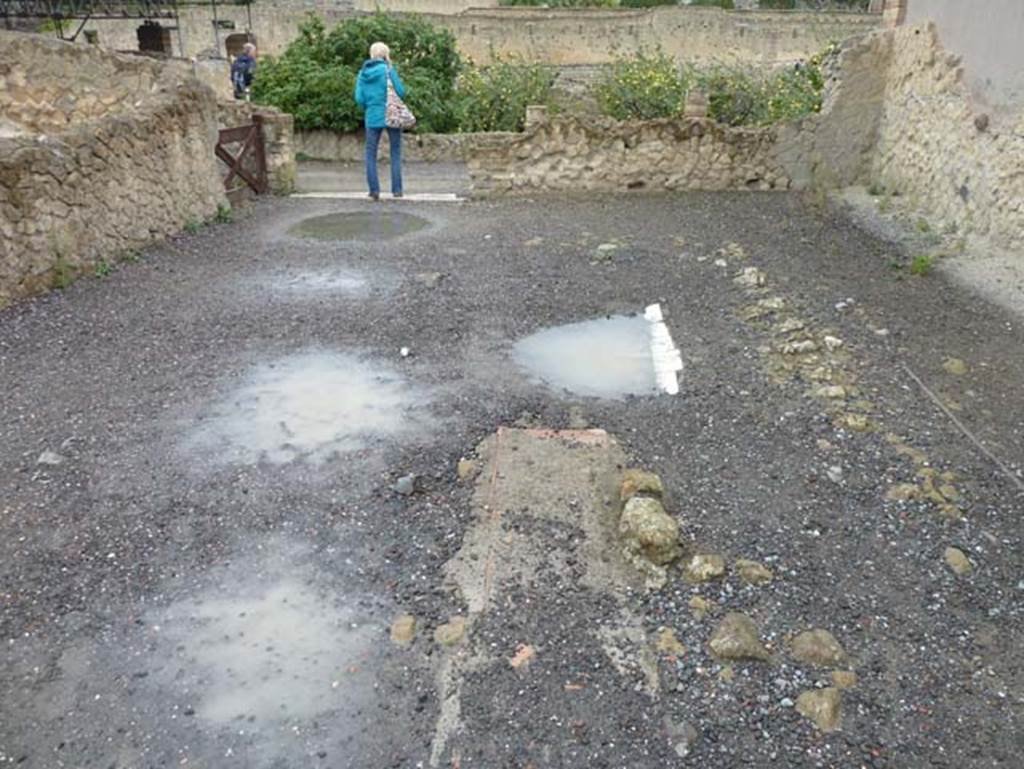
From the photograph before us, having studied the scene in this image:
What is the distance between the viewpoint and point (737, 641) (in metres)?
2.63

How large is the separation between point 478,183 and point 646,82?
4542 millimetres

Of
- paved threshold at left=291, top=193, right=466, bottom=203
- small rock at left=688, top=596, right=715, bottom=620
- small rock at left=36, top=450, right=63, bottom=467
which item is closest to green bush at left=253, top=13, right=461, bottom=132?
paved threshold at left=291, top=193, right=466, bottom=203

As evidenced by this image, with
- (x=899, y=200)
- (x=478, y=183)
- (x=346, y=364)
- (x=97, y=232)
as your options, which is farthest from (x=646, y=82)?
(x=346, y=364)

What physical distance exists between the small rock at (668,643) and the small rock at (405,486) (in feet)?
4.32

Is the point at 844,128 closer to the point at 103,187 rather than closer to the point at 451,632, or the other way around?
the point at 103,187

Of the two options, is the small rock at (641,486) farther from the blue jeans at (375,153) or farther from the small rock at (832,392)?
the blue jeans at (375,153)

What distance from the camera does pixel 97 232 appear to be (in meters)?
6.90

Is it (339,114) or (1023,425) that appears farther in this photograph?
(339,114)

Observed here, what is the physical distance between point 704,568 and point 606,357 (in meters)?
2.32

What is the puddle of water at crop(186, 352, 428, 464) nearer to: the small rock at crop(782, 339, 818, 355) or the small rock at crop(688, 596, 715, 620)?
the small rock at crop(688, 596, 715, 620)

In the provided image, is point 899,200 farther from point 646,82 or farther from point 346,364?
point 346,364

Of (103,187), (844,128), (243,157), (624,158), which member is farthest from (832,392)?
(243,157)

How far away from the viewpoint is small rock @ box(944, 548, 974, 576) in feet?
9.96

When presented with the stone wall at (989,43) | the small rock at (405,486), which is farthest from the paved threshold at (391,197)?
the small rock at (405,486)
